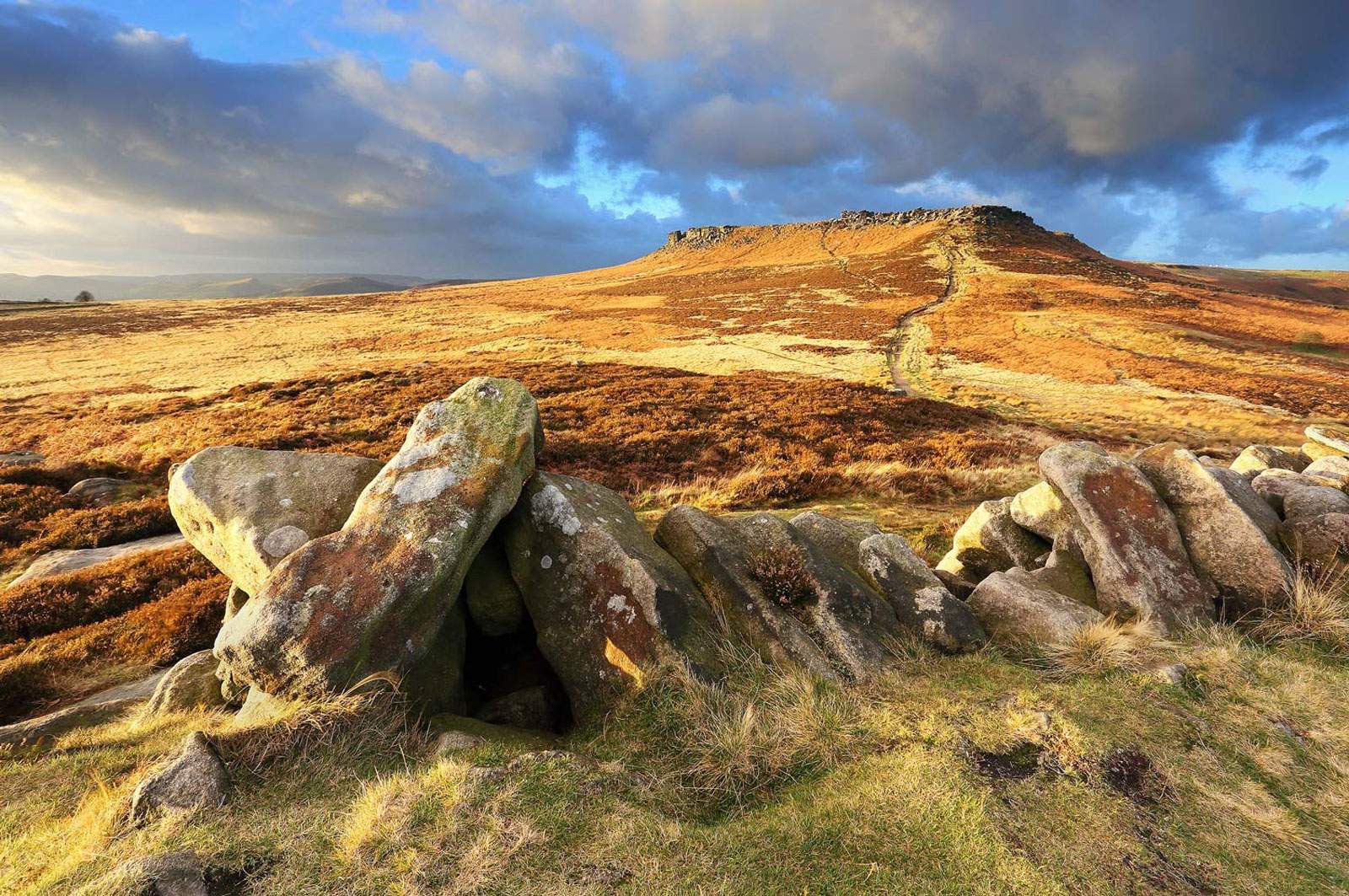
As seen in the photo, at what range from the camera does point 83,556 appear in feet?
43.9

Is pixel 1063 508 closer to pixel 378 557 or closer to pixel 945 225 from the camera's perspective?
pixel 378 557

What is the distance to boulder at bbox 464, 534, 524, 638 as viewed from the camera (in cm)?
752

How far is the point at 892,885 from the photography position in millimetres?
3721

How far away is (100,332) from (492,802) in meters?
101

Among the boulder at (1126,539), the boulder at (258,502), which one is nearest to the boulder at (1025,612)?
the boulder at (1126,539)

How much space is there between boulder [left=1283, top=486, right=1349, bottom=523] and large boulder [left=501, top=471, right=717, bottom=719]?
29.1ft

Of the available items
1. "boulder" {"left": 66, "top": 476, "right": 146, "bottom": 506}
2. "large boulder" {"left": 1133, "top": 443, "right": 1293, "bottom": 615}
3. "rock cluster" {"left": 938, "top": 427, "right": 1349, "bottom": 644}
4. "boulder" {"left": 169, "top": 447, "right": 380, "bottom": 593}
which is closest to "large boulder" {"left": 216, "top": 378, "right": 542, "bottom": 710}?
"boulder" {"left": 169, "top": 447, "right": 380, "bottom": 593}

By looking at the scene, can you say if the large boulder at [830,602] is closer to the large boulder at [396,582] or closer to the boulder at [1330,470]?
the large boulder at [396,582]

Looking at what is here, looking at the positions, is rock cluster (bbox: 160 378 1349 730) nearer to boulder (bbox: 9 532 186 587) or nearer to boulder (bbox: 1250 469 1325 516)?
boulder (bbox: 1250 469 1325 516)

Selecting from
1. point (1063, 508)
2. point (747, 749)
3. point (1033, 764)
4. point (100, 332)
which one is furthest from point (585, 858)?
point (100, 332)

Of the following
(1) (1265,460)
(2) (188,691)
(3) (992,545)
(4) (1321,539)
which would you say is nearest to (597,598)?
(2) (188,691)

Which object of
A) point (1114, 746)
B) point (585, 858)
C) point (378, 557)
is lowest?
point (585, 858)

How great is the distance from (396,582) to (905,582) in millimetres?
6270

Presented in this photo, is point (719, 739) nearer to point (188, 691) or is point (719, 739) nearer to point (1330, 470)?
point (188, 691)
